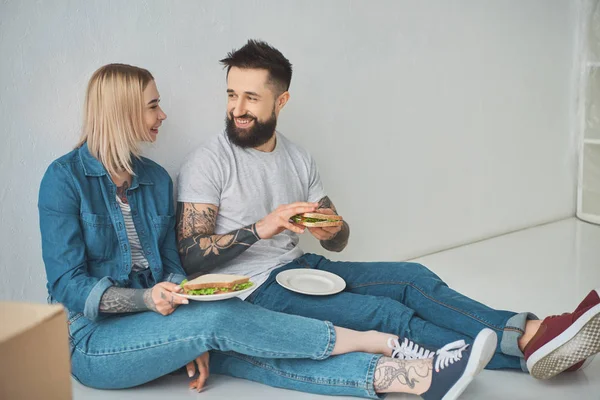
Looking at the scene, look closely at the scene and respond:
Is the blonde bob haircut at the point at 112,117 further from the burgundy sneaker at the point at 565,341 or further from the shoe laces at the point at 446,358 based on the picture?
the burgundy sneaker at the point at 565,341

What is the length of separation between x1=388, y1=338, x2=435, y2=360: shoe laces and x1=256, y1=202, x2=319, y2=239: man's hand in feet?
1.44

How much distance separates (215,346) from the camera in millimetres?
1845

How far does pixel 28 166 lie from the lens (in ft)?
7.04

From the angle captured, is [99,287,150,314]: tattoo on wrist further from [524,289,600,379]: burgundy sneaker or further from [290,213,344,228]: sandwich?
[524,289,600,379]: burgundy sneaker

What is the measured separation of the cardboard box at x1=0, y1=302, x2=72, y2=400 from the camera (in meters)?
0.88

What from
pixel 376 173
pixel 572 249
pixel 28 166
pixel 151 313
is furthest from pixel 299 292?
pixel 572 249

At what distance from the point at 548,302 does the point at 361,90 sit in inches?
46.0

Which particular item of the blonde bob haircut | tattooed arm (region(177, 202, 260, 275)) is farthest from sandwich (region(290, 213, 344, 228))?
the blonde bob haircut

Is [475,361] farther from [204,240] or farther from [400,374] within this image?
[204,240]

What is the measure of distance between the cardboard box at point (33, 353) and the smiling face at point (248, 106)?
4.69 ft

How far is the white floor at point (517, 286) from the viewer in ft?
6.51

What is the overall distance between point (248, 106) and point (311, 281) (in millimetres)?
612

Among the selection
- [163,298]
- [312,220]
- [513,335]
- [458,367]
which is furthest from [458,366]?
[163,298]

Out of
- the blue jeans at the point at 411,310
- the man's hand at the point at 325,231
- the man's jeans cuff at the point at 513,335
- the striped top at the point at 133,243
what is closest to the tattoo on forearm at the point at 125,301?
the striped top at the point at 133,243
